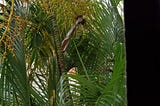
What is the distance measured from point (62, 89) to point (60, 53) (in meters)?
0.23

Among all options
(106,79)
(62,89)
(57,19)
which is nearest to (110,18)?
(57,19)

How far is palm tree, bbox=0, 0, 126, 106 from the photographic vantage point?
1.06 meters

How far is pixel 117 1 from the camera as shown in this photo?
152 centimetres
